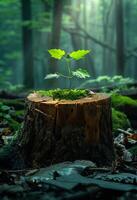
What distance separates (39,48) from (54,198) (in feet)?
117

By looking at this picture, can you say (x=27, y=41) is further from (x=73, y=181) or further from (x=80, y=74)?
(x=73, y=181)

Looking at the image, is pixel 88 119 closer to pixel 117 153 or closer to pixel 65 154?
pixel 65 154

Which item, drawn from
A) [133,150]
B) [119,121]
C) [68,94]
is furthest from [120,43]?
[68,94]

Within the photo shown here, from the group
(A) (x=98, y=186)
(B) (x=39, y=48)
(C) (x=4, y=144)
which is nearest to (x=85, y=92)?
(C) (x=4, y=144)

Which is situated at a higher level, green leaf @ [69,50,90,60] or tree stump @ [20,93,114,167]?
green leaf @ [69,50,90,60]

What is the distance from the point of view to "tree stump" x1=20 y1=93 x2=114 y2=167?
16.5 feet

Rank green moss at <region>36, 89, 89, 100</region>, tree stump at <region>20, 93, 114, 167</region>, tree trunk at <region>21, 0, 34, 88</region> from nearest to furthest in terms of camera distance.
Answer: tree stump at <region>20, 93, 114, 167</region> → green moss at <region>36, 89, 89, 100</region> → tree trunk at <region>21, 0, 34, 88</region>

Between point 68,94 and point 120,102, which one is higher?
point 68,94

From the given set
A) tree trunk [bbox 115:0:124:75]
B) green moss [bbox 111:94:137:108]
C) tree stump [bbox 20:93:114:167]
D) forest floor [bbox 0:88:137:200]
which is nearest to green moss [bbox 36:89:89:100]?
tree stump [bbox 20:93:114:167]

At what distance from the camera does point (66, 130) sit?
197 inches

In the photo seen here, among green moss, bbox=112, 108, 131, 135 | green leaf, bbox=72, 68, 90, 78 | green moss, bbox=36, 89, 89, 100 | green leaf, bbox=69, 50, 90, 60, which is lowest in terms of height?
green moss, bbox=112, 108, 131, 135

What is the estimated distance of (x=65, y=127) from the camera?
5016mm

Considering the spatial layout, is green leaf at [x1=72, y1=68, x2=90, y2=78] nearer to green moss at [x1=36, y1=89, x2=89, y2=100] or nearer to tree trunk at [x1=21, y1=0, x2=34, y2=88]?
green moss at [x1=36, y1=89, x2=89, y2=100]

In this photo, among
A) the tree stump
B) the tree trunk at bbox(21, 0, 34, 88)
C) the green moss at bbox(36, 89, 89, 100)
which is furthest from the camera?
the tree trunk at bbox(21, 0, 34, 88)
